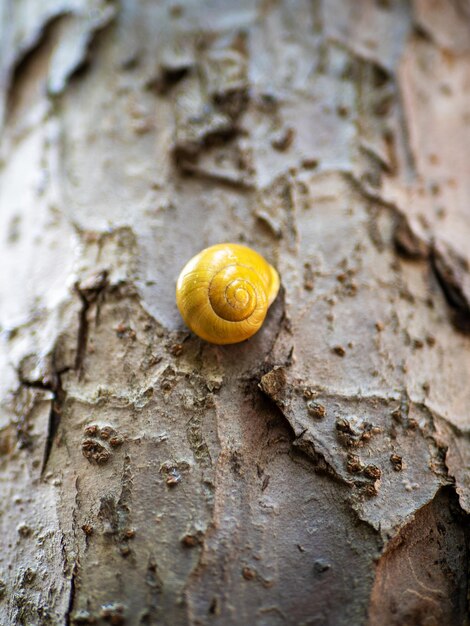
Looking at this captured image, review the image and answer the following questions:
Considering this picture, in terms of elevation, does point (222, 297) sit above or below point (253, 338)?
above

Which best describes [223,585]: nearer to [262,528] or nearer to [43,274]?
[262,528]

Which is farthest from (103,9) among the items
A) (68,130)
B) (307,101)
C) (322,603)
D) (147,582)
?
(322,603)

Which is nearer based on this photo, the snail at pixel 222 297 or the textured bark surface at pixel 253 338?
the textured bark surface at pixel 253 338

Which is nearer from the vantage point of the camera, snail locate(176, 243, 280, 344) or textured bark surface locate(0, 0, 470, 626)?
textured bark surface locate(0, 0, 470, 626)

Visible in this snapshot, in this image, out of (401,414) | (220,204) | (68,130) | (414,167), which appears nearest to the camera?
(401,414)

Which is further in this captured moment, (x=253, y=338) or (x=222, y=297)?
(x=253, y=338)
